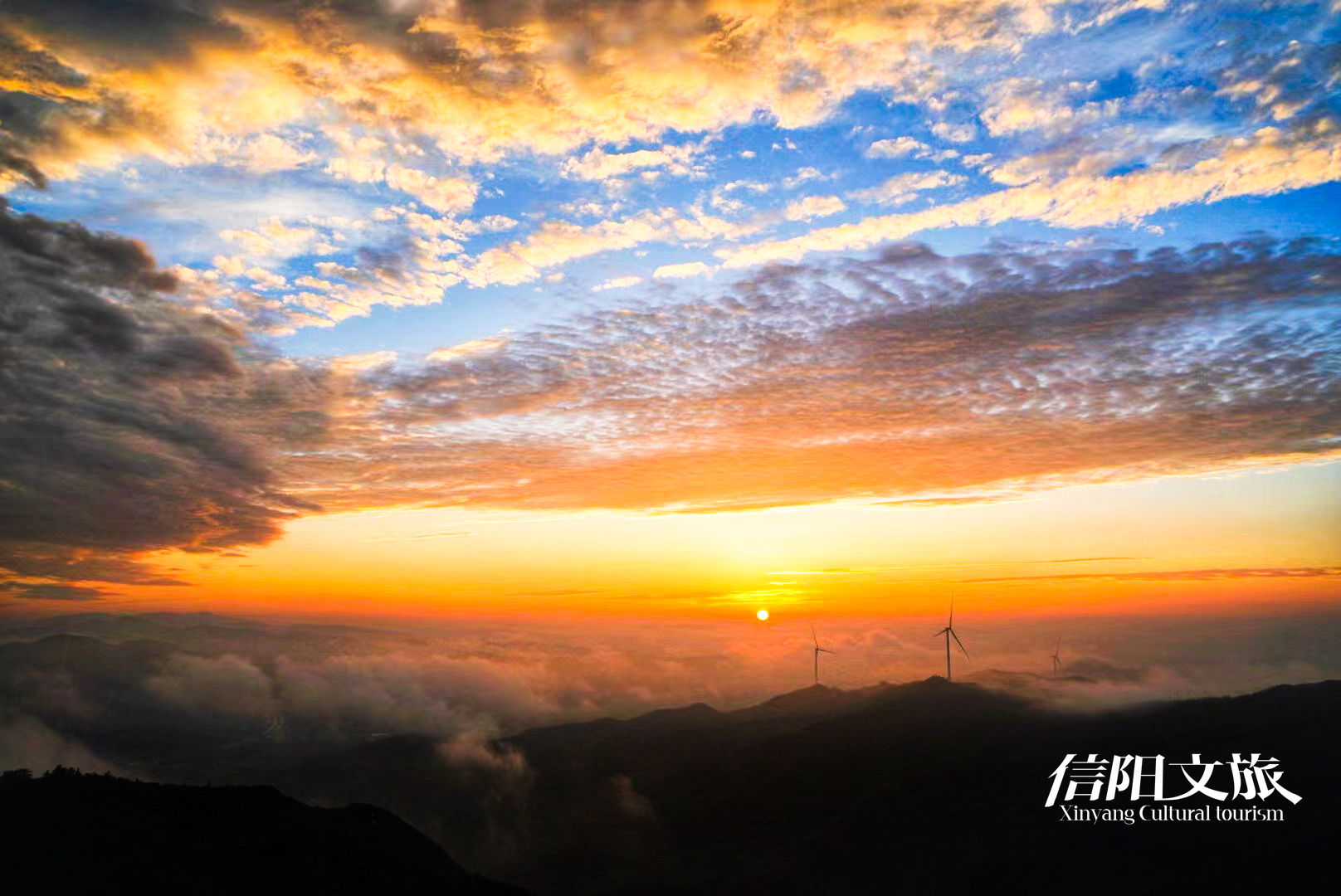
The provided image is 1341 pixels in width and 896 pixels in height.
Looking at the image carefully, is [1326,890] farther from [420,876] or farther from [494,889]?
[420,876]

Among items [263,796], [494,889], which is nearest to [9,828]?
[263,796]

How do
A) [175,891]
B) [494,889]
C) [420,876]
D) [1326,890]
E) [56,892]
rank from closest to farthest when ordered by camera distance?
[56,892]
[175,891]
[420,876]
[494,889]
[1326,890]

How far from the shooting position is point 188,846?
401 feet

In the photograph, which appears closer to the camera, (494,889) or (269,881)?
(269,881)

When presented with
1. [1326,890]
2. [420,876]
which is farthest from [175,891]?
[1326,890]

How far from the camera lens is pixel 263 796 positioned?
577 feet

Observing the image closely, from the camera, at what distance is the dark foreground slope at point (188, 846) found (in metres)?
106

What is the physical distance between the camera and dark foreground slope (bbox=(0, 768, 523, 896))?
4163 inches

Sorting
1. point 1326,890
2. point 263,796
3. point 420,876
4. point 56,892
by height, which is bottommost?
point 1326,890

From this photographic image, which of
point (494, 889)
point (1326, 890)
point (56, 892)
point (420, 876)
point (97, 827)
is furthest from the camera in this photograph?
point (1326, 890)

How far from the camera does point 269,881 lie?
122 m

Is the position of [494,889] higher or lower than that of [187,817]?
lower

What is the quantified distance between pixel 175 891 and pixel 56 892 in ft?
49.0

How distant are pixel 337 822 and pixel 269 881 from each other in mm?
61823
